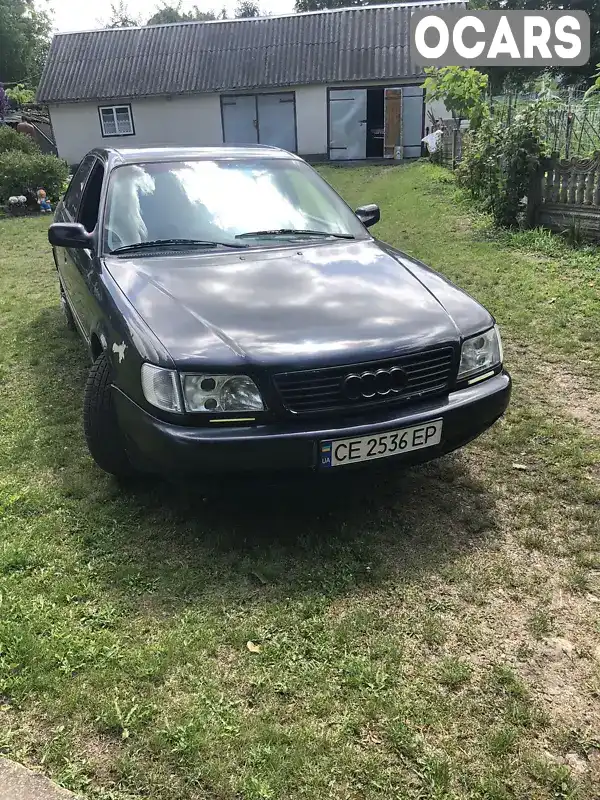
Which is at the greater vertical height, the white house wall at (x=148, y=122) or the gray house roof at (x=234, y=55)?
the gray house roof at (x=234, y=55)

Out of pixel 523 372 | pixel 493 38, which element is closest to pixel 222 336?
→ pixel 523 372

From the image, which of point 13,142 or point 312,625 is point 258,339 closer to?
point 312,625

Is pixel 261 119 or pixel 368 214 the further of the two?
pixel 261 119

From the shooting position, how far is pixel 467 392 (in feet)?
10.0

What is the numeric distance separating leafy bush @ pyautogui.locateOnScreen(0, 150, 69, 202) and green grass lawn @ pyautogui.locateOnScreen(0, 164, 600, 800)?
12.6m

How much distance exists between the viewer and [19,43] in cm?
4500

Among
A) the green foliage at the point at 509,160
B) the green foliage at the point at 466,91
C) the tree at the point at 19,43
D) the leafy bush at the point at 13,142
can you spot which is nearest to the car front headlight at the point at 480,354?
the green foliage at the point at 509,160

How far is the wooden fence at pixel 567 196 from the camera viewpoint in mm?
7957

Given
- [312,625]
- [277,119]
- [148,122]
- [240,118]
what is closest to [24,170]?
[148,122]

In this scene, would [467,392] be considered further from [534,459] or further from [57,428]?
[57,428]

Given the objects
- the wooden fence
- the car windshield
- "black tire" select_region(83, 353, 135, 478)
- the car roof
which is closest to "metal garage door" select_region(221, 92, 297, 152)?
the wooden fence

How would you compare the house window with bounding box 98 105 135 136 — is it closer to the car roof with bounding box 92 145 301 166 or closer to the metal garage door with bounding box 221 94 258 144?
the metal garage door with bounding box 221 94 258 144

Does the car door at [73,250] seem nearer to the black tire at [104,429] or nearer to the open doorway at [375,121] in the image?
the black tire at [104,429]

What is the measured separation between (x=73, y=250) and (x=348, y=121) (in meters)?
21.8
